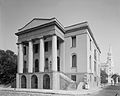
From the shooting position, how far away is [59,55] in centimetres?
2034

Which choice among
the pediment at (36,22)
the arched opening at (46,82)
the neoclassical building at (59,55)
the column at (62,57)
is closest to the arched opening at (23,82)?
the neoclassical building at (59,55)

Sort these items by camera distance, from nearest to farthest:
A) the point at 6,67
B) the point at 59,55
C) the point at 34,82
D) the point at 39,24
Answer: the point at 34,82
the point at 39,24
the point at 59,55
the point at 6,67

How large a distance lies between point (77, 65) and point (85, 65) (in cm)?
113

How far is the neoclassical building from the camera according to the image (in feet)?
56.6

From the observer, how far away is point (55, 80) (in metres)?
A: 16.6

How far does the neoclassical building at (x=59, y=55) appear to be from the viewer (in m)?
17.3

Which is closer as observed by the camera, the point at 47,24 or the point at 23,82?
the point at 47,24

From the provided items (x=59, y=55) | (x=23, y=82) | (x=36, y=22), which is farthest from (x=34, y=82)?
(x=36, y=22)

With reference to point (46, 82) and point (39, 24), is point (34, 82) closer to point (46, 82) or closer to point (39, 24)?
point (46, 82)

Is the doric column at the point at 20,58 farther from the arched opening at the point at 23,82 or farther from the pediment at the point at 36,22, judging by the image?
the pediment at the point at 36,22

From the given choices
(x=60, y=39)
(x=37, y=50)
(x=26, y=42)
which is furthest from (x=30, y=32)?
(x=60, y=39)

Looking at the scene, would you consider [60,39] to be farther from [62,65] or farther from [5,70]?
[5,70]

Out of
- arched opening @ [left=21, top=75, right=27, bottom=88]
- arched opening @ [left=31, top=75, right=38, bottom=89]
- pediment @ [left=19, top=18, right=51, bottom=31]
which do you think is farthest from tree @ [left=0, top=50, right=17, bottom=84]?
arched opening @ [left=31, top=75, right=38, bottom=89]

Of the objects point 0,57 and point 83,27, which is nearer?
point 83,27
